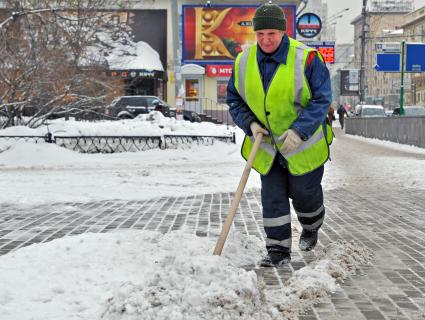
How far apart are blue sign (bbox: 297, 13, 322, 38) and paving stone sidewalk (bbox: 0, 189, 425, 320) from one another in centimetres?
1751

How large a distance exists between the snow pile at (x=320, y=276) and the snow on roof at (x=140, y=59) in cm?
2976

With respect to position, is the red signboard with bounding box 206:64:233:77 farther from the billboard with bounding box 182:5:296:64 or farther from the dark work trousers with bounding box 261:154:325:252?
the dark work trousers with bounding box 261:154:325:252

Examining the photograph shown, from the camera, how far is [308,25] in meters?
25.5

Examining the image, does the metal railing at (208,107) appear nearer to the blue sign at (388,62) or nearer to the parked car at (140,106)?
the parked car at (140,106)

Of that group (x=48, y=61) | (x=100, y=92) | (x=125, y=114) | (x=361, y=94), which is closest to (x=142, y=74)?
(x=125, y=114)

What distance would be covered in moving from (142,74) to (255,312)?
33137 mm

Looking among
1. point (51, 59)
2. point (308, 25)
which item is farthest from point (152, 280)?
point (308, 25)

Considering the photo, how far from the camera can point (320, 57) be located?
4.23 m

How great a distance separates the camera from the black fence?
48.6ft

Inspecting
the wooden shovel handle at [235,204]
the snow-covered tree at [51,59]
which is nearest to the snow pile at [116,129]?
the snow-covered tree at [51,59]

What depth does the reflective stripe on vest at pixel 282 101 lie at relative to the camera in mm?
4145

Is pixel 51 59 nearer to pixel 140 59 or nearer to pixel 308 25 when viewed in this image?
pixel 308 25

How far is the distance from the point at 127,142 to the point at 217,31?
2313 centimetres

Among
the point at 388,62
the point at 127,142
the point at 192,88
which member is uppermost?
the point at 388,62
